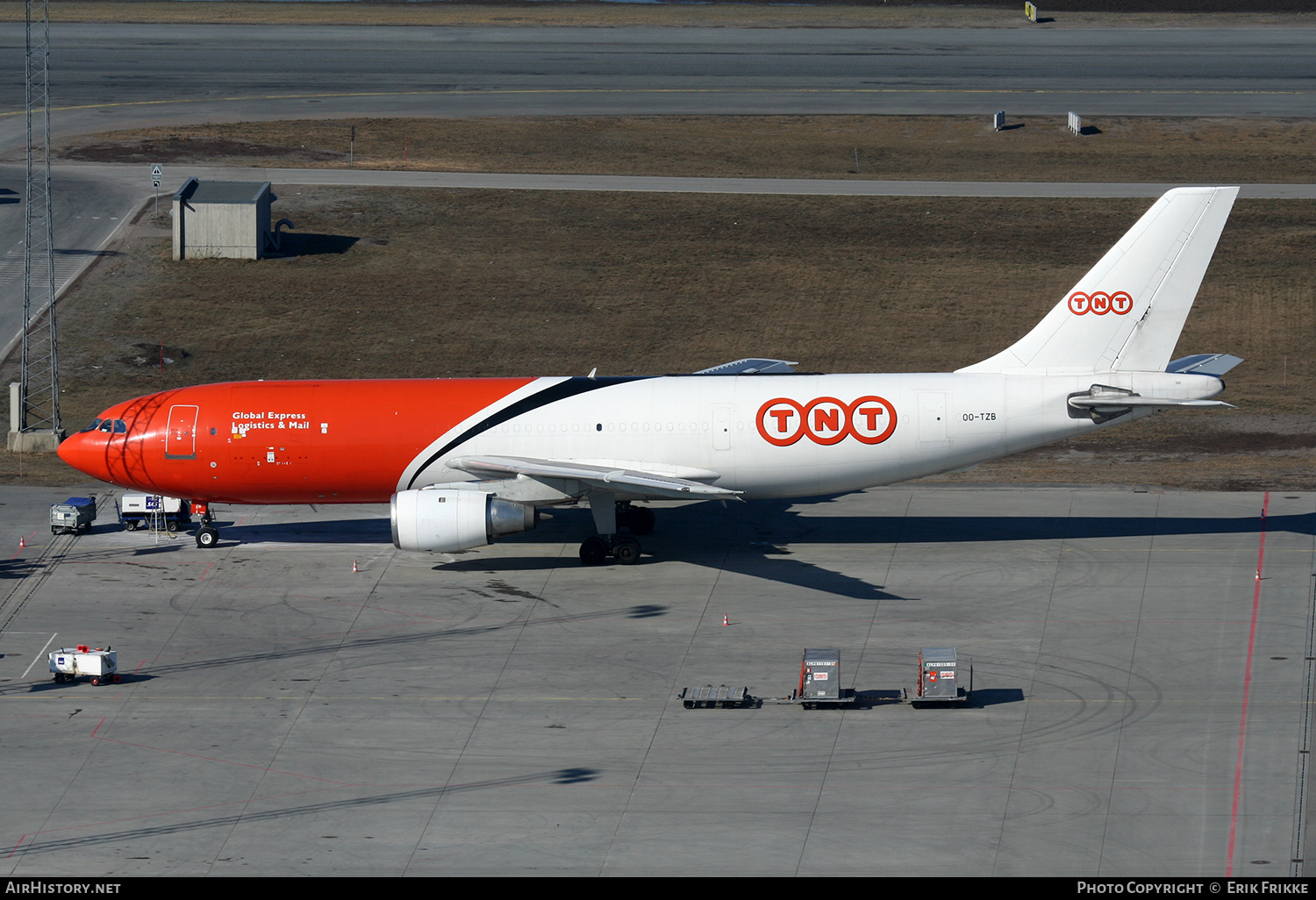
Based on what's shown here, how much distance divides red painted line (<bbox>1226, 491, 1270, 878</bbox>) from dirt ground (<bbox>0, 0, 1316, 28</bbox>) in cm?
7614

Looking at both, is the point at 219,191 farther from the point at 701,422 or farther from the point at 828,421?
the point at 828,421

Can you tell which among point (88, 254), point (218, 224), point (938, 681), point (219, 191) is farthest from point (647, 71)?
point (938, 681)

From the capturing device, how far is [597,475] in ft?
138

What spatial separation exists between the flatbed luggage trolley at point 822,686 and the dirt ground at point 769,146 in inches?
2109

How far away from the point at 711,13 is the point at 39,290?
65.9 metres

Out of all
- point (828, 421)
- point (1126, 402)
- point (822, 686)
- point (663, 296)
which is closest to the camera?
point (822, 686)

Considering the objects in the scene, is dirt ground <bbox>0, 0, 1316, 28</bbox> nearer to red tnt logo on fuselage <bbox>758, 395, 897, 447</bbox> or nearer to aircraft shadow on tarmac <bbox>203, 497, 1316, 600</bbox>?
aircraft shadow on tarmac <bbox>203, 497, 1316, 600</bbox>

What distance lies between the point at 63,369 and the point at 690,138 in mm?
38868

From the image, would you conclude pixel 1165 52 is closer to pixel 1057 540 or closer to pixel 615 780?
pixel 1057 540

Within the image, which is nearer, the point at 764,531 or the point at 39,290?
the point at 764,531

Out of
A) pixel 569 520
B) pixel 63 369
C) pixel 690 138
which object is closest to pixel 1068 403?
pixel 569 520

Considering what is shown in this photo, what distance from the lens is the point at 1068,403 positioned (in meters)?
43.4

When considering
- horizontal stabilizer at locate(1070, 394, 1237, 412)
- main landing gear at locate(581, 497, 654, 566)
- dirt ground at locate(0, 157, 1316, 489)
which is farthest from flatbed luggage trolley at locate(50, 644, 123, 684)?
horizontal stabilizer at locate(1070, 394, 1237, 412)

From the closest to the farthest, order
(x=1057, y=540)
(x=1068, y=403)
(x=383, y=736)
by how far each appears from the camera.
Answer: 1. (x=383, y=736)
2. (x=1068, y=403)
3. (x=1057, y=540)
